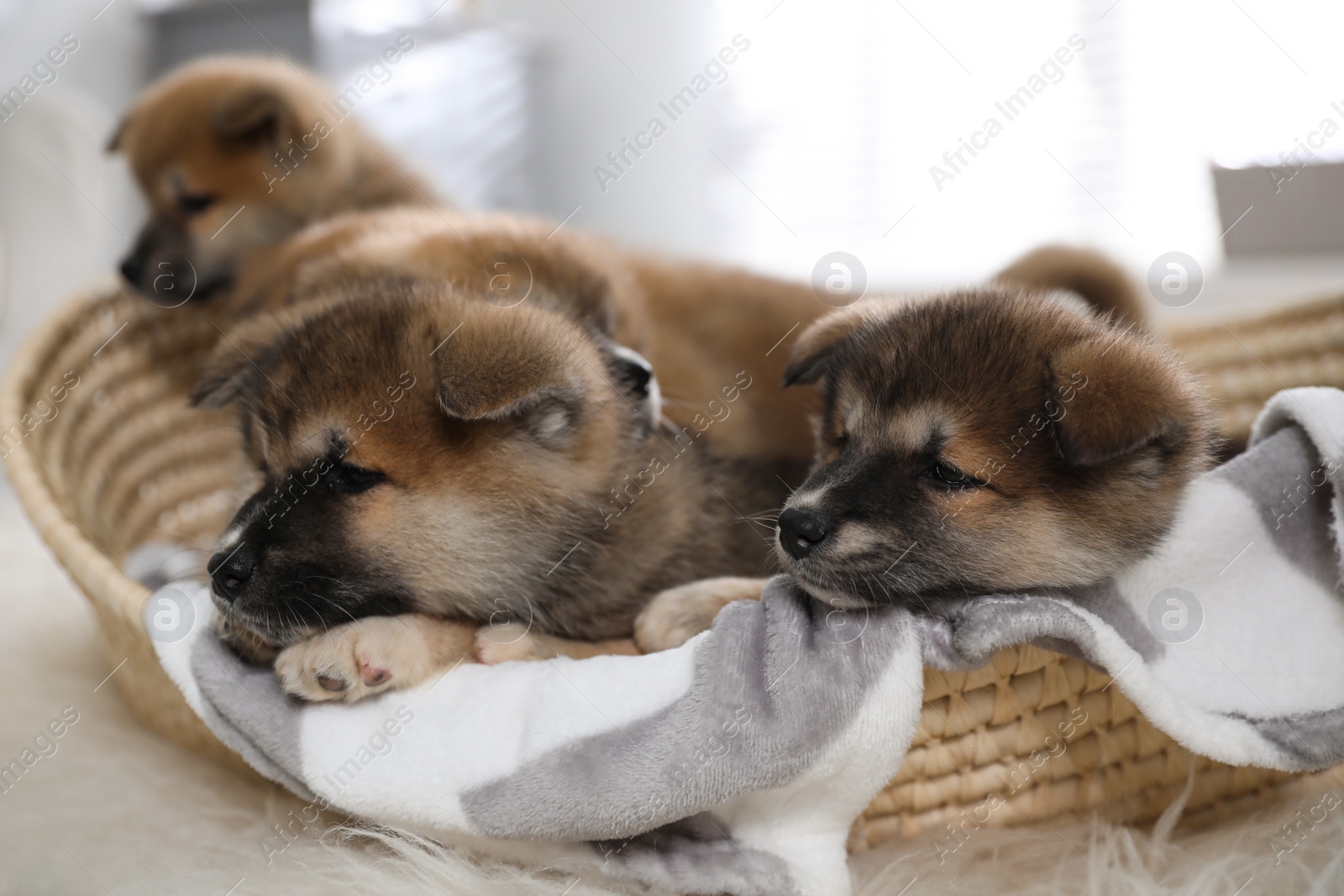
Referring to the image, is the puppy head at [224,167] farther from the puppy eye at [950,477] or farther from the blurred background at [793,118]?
the puppy eye at [950,477]

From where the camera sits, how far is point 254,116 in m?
2.37

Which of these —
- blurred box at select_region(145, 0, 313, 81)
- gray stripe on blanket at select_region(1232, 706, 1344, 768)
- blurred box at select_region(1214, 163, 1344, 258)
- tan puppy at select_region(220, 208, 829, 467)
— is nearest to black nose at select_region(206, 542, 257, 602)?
tan puppy at select_region(220, 208, 829, 467)

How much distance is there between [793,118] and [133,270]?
3073mm

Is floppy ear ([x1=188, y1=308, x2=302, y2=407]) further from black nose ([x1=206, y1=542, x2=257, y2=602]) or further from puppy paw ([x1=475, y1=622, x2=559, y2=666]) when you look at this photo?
puppy paw ([x1=475, y1=622, x2=559, y2=666])

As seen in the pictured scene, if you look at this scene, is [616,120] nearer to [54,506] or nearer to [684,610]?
[54,506]

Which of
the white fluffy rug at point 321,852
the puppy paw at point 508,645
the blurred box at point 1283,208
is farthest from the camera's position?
the blurred box at point 1283,208

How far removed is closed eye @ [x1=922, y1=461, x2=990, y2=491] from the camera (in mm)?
1266

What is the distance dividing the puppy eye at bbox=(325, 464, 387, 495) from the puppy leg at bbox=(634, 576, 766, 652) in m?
0.40

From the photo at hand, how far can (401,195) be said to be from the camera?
261 centimetres

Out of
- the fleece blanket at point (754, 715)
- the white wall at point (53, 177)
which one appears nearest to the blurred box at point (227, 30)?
the white wall at point (53, 177)

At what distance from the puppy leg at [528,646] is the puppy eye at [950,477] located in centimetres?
44

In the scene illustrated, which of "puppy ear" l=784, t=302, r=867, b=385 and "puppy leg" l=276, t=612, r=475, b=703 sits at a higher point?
"puppy ear" l=784, t=302, r=867, b=385

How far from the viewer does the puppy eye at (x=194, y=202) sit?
2.46 meters

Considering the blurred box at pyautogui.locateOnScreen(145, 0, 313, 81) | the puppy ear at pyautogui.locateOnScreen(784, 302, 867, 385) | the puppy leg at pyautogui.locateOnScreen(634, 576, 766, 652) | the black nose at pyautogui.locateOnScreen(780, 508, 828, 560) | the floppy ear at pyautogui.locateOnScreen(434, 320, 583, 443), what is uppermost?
the puppy ear at pyautogui.locateOnScreen(784, 302, 867, 385)
